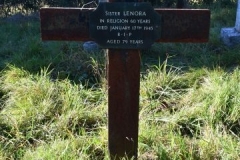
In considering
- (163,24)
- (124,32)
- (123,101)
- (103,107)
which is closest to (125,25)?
(124,32)

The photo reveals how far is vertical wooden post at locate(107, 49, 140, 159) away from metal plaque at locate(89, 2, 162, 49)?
0.27ft

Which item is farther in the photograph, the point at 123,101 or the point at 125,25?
the point at 123,101

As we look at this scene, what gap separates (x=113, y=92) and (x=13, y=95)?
1.79 meters

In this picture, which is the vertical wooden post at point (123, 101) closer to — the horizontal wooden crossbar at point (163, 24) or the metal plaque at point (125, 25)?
the metal plaque at point (125, 25)

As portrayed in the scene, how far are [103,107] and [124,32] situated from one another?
4.64 feet

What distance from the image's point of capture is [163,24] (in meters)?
2.55

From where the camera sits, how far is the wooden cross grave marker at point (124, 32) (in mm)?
2457

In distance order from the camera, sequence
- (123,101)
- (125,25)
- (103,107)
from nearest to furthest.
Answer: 1. (125,25)
2. (123,101)
3. (103,107)

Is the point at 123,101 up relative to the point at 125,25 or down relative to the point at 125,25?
down

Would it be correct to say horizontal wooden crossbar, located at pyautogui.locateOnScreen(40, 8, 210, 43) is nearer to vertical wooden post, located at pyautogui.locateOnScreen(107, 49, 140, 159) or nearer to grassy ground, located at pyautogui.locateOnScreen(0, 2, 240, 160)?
vertical wooden post, located at pyautogui.locateOnScreen(107, 49, 140, 159)

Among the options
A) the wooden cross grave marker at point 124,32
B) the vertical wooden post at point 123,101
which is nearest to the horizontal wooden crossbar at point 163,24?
the wooden cross grave marker at point 124,32

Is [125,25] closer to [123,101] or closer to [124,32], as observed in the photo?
[124,32]

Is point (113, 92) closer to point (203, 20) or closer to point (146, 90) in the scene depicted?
point (203, 20)

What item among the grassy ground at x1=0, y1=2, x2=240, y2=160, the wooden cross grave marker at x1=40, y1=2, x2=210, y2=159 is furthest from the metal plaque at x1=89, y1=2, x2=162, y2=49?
the grassy ground at x1=0, y1=2, x2=240, y2=160
